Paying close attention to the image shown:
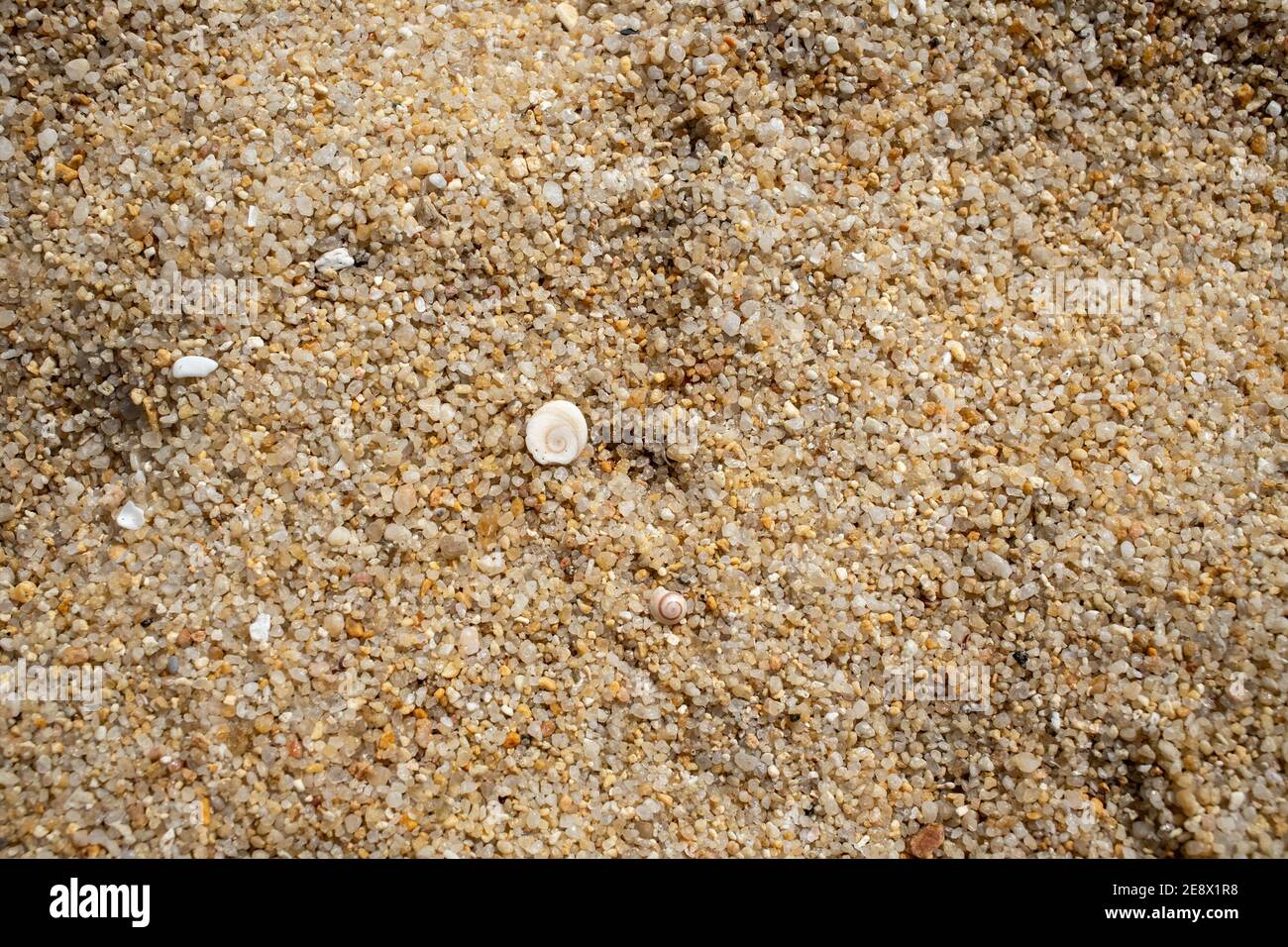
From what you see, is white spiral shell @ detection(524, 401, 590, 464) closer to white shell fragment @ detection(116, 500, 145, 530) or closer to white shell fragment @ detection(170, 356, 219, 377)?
white shell fragment @ detection(170, 356, 219, 377)

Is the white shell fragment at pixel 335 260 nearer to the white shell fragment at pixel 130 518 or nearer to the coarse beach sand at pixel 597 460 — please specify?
the coarse beach sand at pixel 597 460

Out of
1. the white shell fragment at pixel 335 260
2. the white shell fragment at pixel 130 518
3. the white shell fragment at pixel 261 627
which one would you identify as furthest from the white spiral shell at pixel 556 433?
the white shell fragment at pixel 130 518

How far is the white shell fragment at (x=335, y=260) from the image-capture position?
258 centimetres

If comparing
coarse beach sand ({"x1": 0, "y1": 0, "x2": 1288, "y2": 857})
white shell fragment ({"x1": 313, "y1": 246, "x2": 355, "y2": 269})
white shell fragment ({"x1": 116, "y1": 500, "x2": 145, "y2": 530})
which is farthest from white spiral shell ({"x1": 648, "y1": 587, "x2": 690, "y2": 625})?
white shell fragment ({"x1": 116, "y1": 500, "x2": 145, "y2": 530})

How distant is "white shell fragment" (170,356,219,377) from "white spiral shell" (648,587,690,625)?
1.30m

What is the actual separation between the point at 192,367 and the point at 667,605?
1373mm

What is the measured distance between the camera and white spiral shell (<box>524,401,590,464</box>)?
99.8 inches

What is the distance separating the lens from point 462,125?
2650 mm

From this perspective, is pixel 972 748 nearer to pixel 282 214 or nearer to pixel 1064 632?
pixel 1064 632

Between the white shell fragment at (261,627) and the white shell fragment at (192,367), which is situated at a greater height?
the white shell fragment at (192,367)

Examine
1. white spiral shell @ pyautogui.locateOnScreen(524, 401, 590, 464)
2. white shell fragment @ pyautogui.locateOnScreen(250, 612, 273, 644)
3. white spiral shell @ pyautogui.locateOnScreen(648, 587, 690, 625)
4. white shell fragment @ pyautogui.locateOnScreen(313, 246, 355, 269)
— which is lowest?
white shell fragment @ pyautogui.locateOnScreen(250, 612, 273, 644)

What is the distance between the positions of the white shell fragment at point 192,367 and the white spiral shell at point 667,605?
4.25 feet
